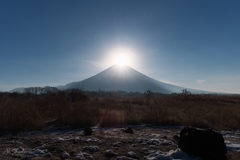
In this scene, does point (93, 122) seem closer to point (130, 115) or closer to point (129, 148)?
point (130, 115)

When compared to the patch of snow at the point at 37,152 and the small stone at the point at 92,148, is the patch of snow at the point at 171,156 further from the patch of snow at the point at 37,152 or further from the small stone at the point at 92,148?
the patch of snow at the point at 37,152

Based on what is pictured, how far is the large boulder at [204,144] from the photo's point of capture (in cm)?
311

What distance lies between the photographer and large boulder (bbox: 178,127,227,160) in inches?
123

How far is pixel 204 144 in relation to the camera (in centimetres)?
320

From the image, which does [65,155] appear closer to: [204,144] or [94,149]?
[94,149]

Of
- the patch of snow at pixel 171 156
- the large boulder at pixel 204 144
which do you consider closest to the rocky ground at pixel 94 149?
the patch of snow at pixel 171 156

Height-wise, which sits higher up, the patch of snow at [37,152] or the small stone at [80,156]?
the patch of snow at [37,152]

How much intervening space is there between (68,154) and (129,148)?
1.21 meters

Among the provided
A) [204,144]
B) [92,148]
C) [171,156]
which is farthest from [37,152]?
[204,144]

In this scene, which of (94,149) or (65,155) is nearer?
(65,155)

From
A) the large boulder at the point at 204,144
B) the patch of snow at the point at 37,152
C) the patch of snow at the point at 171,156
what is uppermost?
the large boulder at the point at 204,144

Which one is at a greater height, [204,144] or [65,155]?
[204,144]

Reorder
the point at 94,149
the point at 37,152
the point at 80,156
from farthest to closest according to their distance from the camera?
the point at 94,149 → the point at 37,152 → the point at 80,156

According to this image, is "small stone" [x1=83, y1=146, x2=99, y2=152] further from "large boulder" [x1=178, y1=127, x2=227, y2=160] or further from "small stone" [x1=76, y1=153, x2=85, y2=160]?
"large boulder" [x1=178, y1=127, x2=227, y2=160]
